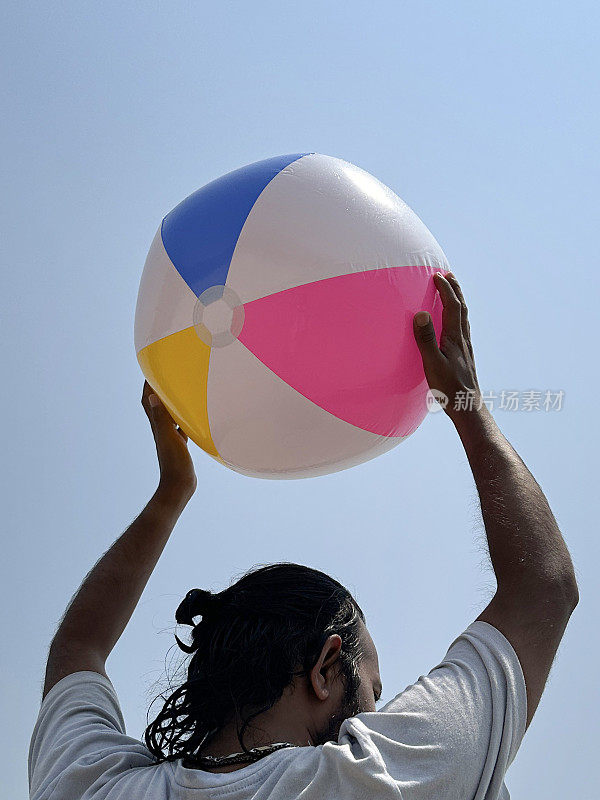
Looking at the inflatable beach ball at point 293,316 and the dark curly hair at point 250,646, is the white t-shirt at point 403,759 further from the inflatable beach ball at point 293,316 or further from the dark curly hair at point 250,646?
the inflatable beach ball at point 293,316

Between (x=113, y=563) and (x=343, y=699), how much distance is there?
2.88 ft

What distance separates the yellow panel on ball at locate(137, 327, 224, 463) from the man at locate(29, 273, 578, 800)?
51 centimetres

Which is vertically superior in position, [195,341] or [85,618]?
[195,341]

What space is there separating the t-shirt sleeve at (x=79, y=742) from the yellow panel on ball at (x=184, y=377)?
69 centimetres

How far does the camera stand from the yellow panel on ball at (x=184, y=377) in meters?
2.20

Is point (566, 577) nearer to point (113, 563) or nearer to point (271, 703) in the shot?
point (271, 703)

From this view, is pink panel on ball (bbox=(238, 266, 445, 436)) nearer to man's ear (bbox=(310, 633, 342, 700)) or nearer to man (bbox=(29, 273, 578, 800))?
man (bbox=(29, 273, 578, 800))

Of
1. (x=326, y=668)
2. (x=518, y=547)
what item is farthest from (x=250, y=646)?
(x=518, y=547)

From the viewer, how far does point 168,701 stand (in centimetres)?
181

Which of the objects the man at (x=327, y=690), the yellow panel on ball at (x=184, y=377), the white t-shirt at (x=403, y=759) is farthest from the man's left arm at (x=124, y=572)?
the white t-shirt at (x=403, y=759)

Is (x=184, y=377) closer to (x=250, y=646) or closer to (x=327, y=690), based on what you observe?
(x=250, y=646)

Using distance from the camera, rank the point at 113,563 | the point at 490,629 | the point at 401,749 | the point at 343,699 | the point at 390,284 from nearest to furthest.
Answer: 1. the point at 401,749
2. the point at 490,629
3. the point at 343,699
4. the point at 390,284
5. the point at 113,563

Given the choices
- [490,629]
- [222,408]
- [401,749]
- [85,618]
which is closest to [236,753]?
[401,749]

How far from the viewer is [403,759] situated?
145cm
